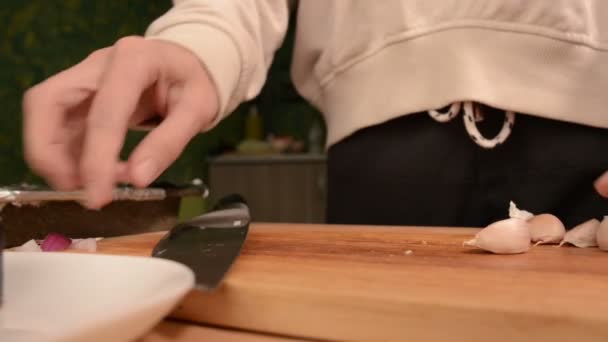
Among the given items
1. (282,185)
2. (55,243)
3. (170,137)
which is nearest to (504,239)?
(170,137)

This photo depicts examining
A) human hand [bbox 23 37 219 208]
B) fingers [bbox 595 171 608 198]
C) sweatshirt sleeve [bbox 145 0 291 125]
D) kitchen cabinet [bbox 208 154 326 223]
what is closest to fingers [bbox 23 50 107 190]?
human hand [bbox 23 37 219 208]

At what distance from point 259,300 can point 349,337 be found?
0.06 m

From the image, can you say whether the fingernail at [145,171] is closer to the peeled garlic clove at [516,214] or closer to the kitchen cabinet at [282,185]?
the peeled garlic clove at [516,214]

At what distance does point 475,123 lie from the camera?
2.05 ft

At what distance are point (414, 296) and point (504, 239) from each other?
0.54ft

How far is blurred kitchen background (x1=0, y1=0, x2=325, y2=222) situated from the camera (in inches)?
50.3

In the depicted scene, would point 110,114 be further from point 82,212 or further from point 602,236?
point 602,236

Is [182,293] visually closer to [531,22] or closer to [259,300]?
[259,300]

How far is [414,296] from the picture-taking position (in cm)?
31

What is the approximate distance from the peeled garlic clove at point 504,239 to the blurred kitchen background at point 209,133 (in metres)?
0.81

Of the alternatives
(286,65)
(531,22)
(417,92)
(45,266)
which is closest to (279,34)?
(417,92)

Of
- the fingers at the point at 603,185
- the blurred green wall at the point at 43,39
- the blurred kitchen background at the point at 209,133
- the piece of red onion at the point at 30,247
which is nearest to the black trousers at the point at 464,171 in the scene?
the fingers at the point at 603,185

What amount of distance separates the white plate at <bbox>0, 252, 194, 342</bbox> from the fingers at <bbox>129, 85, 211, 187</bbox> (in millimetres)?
81

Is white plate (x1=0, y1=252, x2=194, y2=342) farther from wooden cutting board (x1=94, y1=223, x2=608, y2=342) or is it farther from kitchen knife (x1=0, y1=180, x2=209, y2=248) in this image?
kitchen knife (x1=0, y1=180, x2=209, y2=248)
